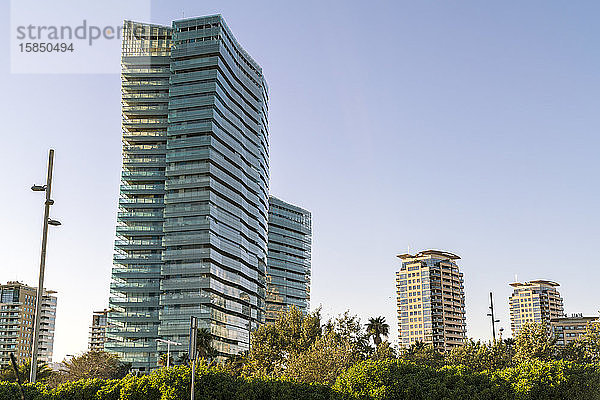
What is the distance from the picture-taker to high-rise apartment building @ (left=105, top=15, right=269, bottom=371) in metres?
134

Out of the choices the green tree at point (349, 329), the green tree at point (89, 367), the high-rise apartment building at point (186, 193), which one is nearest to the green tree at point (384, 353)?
the green tree at point (349, 329)

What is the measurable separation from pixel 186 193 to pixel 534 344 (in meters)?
92.9

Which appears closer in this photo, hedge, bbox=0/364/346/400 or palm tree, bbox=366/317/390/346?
hedge, bbox=0/364/346/400

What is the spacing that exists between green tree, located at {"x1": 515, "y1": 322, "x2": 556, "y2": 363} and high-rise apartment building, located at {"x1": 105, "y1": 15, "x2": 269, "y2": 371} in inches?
3080

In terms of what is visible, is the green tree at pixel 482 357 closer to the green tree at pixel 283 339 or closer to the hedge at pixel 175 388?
the green tree at pixel 283 339

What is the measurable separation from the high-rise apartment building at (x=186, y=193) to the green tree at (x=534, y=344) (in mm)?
78226

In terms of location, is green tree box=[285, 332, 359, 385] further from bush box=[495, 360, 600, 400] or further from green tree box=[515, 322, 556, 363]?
green tree box=[515, 322, 556, 363]

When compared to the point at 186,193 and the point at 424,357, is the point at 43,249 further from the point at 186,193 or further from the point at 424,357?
the point at 186,193

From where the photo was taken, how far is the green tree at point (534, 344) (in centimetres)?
5861

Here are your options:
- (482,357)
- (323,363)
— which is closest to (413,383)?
(323,363)

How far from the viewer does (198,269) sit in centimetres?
13300

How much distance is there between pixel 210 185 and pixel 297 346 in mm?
74400

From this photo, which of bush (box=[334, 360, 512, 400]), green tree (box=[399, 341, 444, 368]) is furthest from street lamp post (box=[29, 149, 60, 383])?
green tree (box=[399, 341, 444, 368])

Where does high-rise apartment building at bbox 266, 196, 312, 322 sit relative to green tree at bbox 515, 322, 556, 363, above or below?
above
